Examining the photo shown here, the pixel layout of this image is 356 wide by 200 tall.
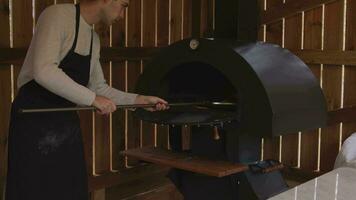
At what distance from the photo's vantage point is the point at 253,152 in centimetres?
227

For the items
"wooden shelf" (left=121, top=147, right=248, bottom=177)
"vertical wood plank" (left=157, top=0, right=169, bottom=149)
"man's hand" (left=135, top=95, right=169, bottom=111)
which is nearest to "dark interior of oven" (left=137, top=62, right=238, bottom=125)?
"man's hand" (left=135, top=95, right=169, bottom=111)

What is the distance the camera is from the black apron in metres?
2.00

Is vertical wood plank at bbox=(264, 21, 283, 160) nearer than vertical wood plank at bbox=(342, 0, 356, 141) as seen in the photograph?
No

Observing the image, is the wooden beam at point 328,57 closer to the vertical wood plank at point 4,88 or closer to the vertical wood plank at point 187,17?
the vertical wood plank at point 187,17

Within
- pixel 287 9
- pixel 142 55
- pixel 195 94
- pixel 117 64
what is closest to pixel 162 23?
pixel 142 55

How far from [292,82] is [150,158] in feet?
2.51

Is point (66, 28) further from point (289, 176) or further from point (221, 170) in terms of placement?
point (289, 176)

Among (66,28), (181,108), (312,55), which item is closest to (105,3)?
(66,28)

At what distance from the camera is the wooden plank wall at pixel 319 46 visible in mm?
2953

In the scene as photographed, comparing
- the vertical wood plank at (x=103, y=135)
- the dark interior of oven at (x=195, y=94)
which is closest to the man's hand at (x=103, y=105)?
the dark interior of oven at (x=195, y=94)

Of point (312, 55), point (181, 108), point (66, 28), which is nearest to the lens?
point (66, 28)

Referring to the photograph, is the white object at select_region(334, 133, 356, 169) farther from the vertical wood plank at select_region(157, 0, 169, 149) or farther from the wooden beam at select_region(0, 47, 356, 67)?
the vertical wood plank at select_region(157, 0, 169, 149)

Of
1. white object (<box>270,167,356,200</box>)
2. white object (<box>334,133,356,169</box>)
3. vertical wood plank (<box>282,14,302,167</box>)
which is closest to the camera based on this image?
white object (<box>270,167,356,200</box>)

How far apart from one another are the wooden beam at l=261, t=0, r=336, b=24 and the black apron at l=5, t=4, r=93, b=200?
1.53 meters
